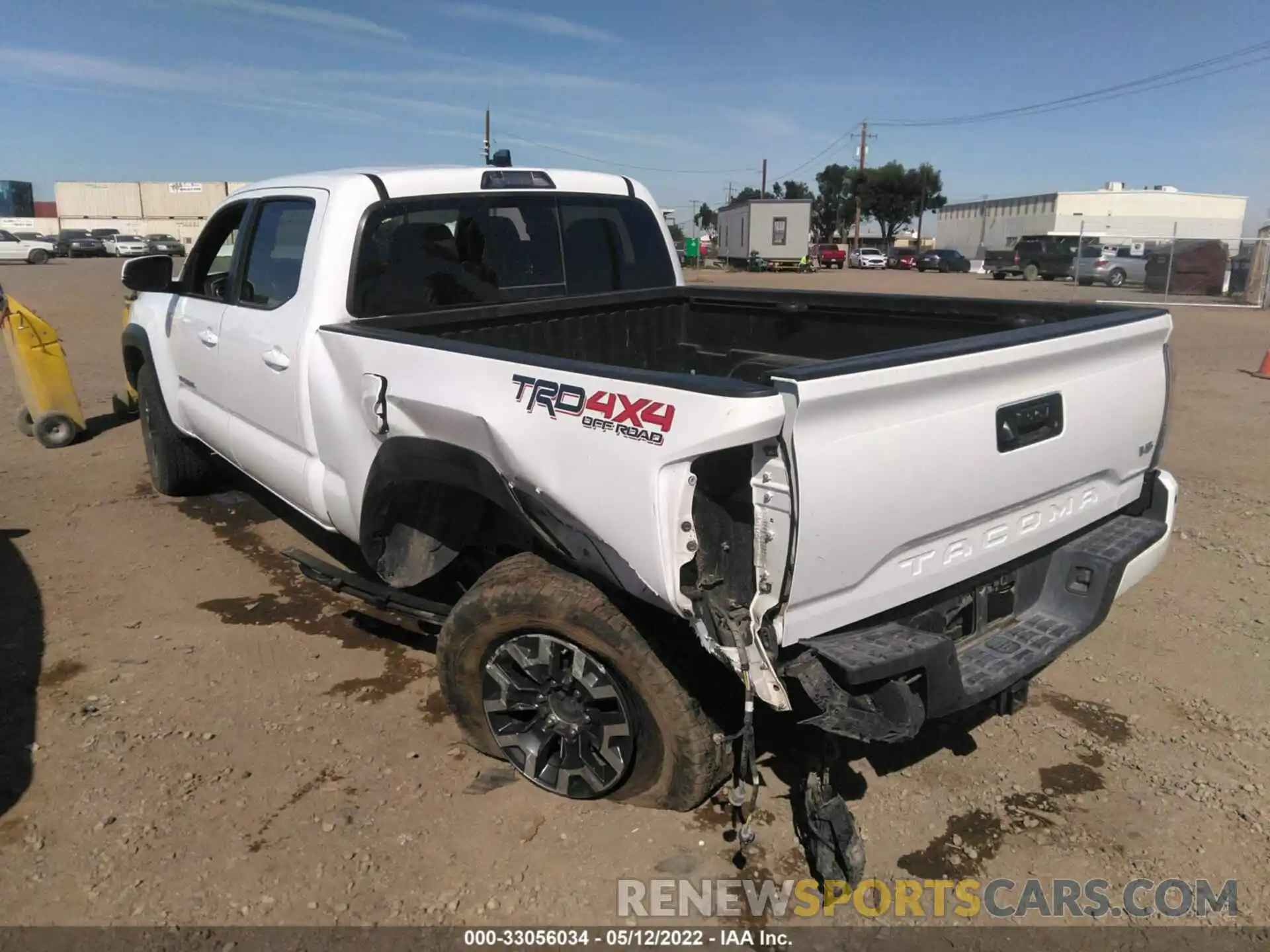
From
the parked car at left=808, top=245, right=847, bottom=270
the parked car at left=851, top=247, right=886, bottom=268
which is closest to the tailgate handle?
the parked car at left=808, top=245, right=847, bottom=270

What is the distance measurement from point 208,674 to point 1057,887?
10.7ft

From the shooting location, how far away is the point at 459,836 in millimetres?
2928

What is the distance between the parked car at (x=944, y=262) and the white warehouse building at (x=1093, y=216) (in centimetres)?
574

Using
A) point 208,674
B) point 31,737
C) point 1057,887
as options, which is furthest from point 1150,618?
point 31,737

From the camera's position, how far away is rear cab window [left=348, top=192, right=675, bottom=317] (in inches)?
153

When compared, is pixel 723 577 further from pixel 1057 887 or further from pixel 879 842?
pixel 1057 887

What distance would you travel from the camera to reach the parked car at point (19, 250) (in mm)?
40000

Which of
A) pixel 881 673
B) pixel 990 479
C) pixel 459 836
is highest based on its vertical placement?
pixel 990 479

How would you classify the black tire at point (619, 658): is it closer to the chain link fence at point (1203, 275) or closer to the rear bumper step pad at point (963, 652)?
the rear bumper step pad at point (963, 652)

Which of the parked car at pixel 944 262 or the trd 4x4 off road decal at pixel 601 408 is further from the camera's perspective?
the parked car at pixel 944 262

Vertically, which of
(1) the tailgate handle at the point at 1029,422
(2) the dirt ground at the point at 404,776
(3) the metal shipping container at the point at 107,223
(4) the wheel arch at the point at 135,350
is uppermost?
(3) the metal shipping container at the point at 107,223

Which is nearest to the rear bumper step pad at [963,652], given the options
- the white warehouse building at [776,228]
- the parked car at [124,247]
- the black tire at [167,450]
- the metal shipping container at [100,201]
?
the black tire at [167,450]

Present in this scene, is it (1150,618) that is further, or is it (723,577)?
(1150,618)

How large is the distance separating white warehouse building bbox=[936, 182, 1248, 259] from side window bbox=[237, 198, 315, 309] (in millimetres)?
55371
